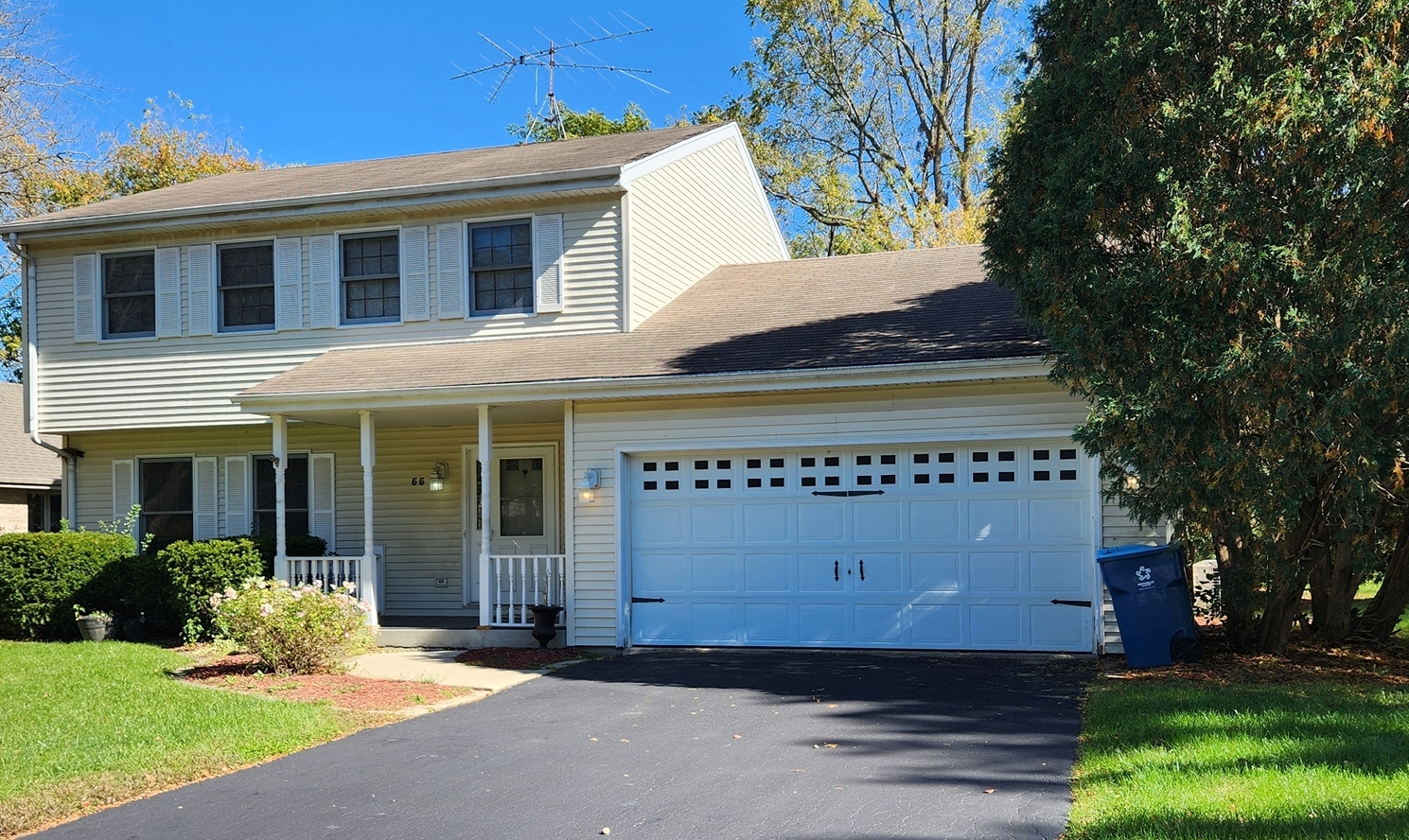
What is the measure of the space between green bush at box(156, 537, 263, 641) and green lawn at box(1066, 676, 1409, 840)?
31.3ft

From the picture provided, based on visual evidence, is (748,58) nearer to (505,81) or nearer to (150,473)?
(505,81)

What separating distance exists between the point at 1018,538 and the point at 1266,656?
2427 mm

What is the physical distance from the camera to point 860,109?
29578mm

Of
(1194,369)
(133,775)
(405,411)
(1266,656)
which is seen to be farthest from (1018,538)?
(133,775)

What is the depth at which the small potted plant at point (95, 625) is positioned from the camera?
14125 mm

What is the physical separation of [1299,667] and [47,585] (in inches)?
529

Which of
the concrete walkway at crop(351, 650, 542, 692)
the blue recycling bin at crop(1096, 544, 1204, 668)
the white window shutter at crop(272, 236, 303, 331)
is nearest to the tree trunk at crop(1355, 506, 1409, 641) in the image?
the blue recycling bin at crop(1096, 544, 1204, 668)

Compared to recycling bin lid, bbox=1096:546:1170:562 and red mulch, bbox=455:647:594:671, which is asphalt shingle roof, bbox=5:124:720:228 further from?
recycling bin lid, bbox=1096:546:1170:562

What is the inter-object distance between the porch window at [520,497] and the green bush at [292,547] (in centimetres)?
228

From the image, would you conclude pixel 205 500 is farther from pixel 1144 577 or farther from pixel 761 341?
pixel 1144 577

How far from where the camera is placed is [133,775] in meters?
7.12

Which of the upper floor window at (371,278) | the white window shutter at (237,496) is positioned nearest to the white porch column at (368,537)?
the upper floor window at (371,278)

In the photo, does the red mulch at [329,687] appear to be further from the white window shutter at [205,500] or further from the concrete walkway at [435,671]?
the white window shutter at [205,500]

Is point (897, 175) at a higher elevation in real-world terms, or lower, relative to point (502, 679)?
higher
